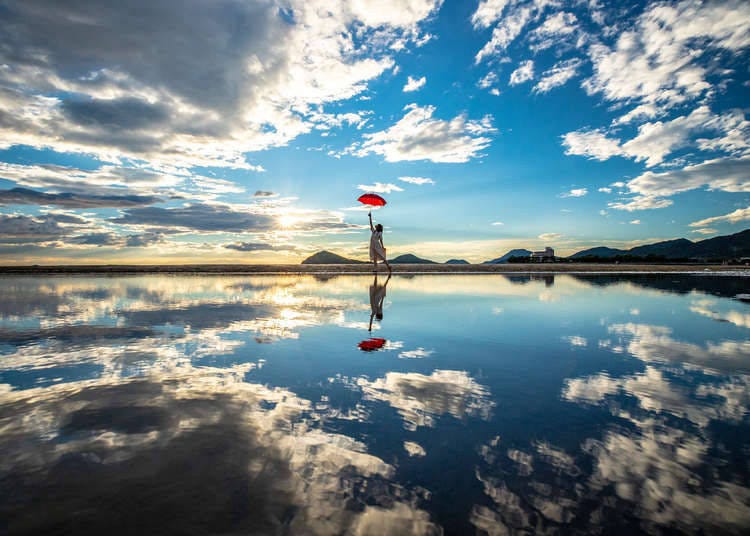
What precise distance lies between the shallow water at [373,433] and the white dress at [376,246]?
64.3ft

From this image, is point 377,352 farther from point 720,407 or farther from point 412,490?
point 720,407

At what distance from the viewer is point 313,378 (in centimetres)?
584

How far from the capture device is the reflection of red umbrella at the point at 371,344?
25.3 ft

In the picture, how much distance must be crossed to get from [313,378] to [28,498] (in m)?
3.38

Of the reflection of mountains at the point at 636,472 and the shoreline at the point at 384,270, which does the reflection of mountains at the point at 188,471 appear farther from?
the shoreline at the point at 384,270

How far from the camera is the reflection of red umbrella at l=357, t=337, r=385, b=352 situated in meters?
7.71

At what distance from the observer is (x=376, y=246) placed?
2867cm

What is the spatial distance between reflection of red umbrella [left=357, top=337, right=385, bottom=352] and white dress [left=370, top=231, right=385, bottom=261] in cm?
1973

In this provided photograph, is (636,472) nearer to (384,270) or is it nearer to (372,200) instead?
(372,200)

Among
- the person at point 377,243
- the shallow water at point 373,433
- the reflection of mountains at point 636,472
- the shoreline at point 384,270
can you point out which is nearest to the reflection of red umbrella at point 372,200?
the person at point 377,243

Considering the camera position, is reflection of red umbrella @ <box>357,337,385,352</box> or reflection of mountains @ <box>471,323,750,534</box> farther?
reflection of red umbrella @ <box>357,337,385,352</box>

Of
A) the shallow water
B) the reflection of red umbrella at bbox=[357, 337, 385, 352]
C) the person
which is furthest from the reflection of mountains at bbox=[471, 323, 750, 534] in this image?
the person

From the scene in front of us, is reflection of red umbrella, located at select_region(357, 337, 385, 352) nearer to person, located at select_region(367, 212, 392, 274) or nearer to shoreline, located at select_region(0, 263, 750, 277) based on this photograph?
person, located at select_region(367, 212, 392, 274)

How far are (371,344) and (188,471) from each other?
500 centimetres
